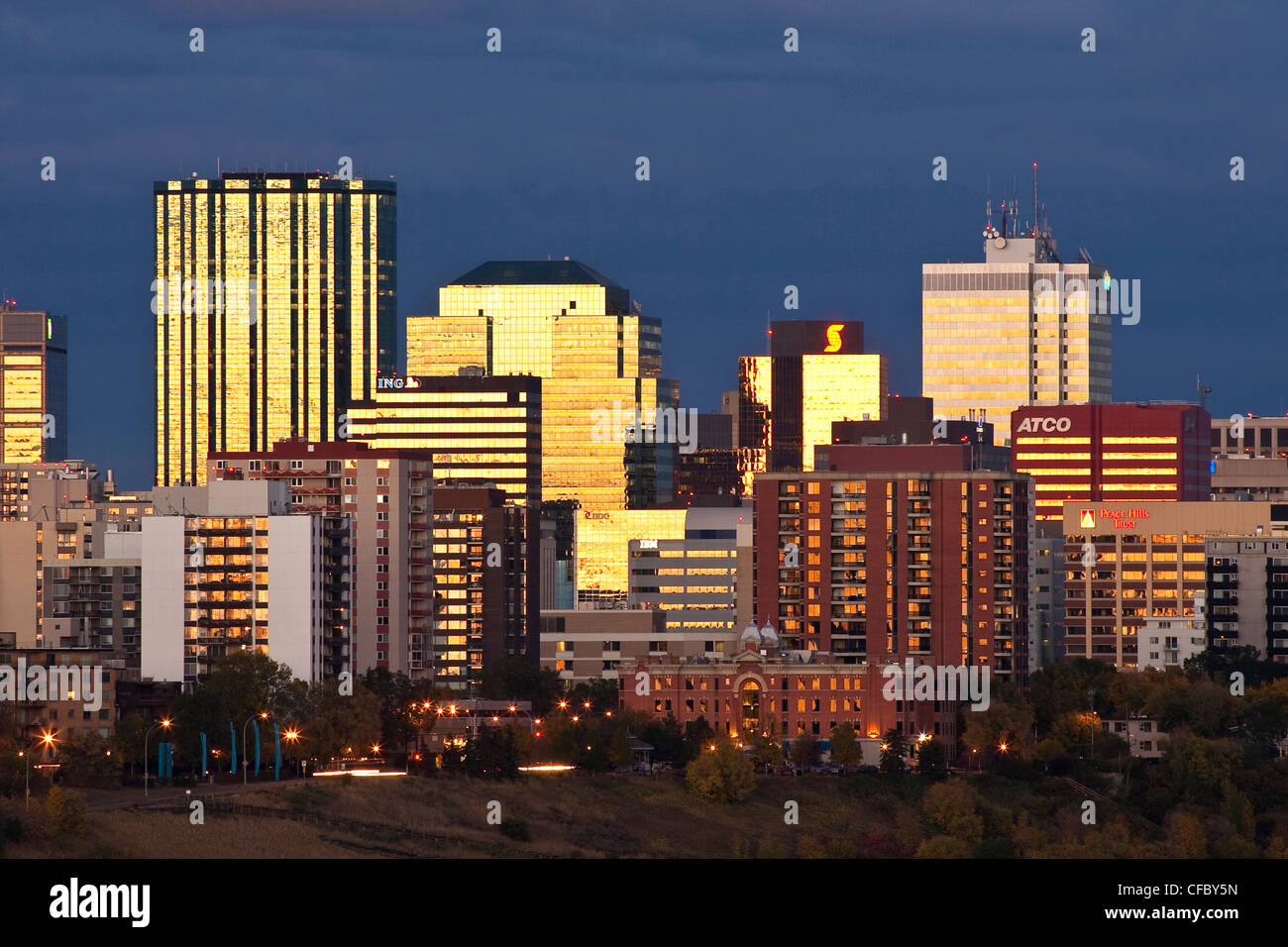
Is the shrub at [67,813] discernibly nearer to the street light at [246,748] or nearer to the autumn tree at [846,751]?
the street light at [246,748]

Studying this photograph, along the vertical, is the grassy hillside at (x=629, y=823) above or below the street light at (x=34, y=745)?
below

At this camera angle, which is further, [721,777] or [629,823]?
[721,777]

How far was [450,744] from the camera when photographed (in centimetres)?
18112

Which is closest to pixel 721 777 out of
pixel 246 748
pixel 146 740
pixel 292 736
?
A: pixel 292 736

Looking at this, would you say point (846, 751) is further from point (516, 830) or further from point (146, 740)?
point (146, 740)

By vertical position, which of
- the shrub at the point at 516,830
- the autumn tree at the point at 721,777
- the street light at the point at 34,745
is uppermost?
the street light at the point at 34,745

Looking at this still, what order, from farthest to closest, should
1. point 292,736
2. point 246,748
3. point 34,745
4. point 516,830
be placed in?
point 292,736 < point 246,748 < point 34,745 < point 516,830

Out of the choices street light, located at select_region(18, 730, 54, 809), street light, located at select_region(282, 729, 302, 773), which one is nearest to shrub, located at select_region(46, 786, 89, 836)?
street light, located at select_region(18, 730, 54, 809)

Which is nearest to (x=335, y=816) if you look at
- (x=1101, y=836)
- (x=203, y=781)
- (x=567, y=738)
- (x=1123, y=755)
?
(x=203, y=781)

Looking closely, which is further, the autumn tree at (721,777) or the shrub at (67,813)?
the autumn tree at (721,777)

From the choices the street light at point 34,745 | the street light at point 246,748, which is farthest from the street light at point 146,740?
the street light at point 34,745

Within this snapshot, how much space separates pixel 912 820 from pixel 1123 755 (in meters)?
27.8

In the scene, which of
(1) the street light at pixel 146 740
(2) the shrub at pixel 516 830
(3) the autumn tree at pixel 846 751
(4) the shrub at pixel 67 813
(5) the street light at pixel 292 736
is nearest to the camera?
(4) the shrub at pixel 67 813

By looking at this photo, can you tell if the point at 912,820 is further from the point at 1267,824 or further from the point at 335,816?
the point at 335,816
